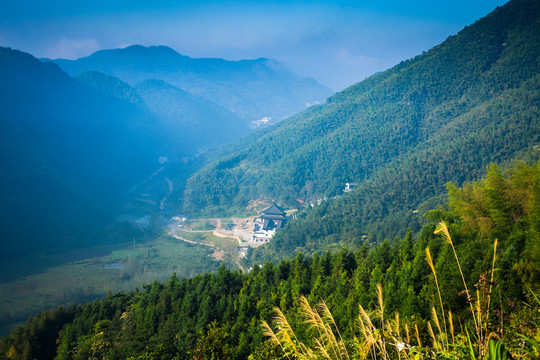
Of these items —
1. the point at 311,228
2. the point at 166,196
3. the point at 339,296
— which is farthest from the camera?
the point at 166,196

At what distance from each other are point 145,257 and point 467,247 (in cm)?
4802

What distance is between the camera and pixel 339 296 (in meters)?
17.6

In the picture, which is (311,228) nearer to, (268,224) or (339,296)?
(268,224)

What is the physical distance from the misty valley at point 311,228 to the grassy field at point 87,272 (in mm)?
322

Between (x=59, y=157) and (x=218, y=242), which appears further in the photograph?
(x=59, y=157)

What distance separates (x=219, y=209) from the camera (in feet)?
253

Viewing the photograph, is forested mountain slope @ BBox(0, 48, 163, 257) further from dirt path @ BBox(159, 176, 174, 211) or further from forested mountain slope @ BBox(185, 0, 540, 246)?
forested mountain slope @ BBox(185, 0, 540, 246)

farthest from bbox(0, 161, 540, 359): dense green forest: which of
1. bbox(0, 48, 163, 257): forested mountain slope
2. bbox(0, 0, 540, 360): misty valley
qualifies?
bbox(0, 48, 163, 257): forested mountain slope

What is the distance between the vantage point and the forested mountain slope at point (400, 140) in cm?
4741

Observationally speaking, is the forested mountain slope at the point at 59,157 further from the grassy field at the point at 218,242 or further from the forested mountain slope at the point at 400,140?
the forested mountain slope at the point at 400,140

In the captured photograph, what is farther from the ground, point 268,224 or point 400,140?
point 400,140

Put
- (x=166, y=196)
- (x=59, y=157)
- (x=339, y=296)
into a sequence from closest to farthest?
(x=339, y=296) < (x=166, y=196) < (x=59, y=157)

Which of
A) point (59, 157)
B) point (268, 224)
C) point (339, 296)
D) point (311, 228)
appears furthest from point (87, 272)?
point (59, 157)

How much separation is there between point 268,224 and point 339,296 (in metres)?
42.0
